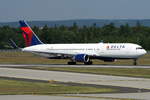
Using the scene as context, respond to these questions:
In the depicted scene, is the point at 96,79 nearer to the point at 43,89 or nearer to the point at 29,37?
the point at 43,89

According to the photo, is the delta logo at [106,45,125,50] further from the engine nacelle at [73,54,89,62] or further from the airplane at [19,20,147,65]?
the engine nacelle at [73,54,89,62]

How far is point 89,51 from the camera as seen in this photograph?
292 feet

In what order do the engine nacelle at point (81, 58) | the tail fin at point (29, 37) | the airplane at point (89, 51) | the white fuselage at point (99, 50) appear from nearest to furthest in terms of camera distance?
the white fuselage at point (99, 50)
the airplane at point (89, 51)
the engine nacelle at point (81, 58)
the tail fin at point (29, 37)

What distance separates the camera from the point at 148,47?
184500 millimetres

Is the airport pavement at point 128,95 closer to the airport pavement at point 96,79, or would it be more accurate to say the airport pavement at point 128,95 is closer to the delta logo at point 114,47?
the airport pavement at point 96,79

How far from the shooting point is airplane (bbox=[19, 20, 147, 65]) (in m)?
85.9

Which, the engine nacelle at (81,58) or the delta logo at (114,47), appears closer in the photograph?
the delta logo at (114,47)

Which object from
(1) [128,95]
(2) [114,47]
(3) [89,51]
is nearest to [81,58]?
(3) [89,51]

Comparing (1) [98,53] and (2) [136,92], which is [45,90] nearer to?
(2) [136,92]

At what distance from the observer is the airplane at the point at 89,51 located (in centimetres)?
8588

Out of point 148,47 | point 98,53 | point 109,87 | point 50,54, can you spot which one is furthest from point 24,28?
point 148,47

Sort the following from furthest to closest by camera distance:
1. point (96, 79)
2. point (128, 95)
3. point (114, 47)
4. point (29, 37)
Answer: point (29, 37) → point (114, 47) → point (96, 79) → point (128, 95)

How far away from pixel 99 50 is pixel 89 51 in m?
1.95

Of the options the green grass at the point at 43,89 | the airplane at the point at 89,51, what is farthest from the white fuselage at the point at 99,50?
the green grass at the point at 43,89
